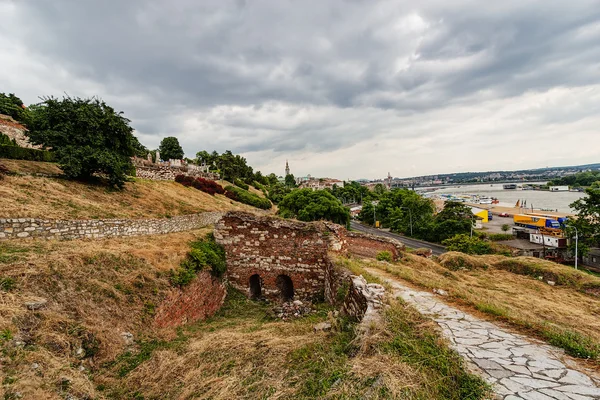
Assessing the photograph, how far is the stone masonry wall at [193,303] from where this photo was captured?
838 centimetres

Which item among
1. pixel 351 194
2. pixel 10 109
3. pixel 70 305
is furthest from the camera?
pixel 351 194

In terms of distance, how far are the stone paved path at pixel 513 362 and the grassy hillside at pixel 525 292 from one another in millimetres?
505

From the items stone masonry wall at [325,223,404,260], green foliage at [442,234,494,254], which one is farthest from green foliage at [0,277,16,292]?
green foliage at [442,234,494,254]

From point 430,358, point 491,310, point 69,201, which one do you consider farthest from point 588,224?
point 69,201

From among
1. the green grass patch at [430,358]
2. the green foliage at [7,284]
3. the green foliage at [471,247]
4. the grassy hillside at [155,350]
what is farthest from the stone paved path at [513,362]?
the green foliage at [471,247]

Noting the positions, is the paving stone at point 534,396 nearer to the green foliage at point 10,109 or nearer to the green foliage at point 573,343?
the green foliage at point 573,343

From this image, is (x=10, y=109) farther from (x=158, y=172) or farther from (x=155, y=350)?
(x=155, y=350)

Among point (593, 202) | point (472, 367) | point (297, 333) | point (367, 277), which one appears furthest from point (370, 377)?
point (593, 202)

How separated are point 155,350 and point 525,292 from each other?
45.6 feet

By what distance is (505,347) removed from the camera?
475 cm

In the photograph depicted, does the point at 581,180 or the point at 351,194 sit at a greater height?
the point at 581,180

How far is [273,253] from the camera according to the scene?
1248 cm

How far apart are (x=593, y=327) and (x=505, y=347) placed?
4090 mm

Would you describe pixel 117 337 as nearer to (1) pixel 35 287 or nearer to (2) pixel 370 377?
(1) pixel 35 287
